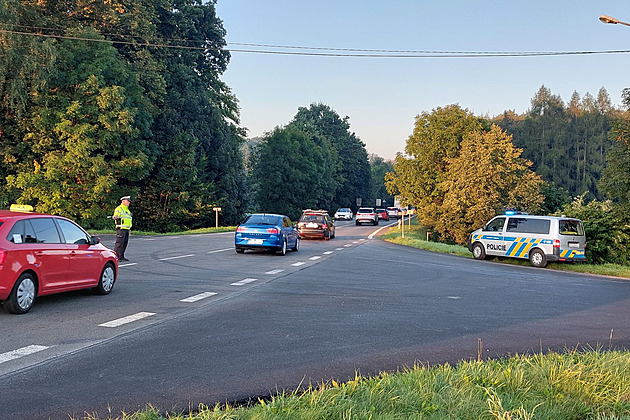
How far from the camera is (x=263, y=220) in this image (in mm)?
21906

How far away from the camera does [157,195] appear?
50406 mm

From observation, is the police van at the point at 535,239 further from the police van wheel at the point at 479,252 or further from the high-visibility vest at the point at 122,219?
the high-visibility vest at the point at 122,219

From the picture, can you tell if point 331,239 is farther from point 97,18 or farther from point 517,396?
point 517,396

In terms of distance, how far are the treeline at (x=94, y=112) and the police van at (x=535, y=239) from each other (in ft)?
67.6

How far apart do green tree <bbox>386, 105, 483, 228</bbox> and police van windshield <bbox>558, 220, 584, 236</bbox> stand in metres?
25.9

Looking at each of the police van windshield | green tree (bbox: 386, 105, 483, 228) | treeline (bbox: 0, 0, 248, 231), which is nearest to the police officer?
the police van windshield

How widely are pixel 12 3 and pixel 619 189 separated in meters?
33.4

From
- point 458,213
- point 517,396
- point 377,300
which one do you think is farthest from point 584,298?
point 458,213

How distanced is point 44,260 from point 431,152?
1722 inches

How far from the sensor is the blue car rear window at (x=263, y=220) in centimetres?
2161

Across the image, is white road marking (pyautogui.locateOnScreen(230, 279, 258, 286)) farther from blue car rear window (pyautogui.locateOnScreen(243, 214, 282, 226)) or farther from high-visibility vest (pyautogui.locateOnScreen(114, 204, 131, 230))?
blue car rear window (pyautogui.locateOnScreen(243, 214, 282, 226))

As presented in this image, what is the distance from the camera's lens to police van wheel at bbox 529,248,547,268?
21.8 metres

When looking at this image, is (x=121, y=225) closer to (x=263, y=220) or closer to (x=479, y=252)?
(x=263, y=220)

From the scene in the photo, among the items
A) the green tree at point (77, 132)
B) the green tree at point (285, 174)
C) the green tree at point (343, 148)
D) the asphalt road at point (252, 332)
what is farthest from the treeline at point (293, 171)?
the asphalt road at point (252, 332)
